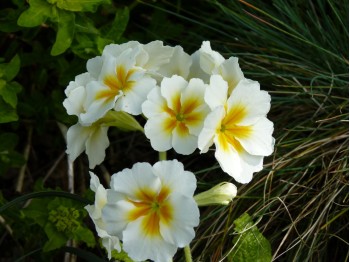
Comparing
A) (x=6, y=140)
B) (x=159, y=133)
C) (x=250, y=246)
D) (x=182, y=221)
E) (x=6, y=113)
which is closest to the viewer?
(x=182, y=221)

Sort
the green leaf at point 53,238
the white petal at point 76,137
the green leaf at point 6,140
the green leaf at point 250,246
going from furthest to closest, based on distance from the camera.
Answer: the green leaf at point 6,140
the green leaf at point 53,238
the green leaf at point 250,246
the white petal at point 76,137

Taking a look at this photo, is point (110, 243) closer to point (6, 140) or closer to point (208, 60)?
point (208, 60)

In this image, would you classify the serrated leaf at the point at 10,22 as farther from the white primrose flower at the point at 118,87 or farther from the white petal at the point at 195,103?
the white petal at the point at 195,103

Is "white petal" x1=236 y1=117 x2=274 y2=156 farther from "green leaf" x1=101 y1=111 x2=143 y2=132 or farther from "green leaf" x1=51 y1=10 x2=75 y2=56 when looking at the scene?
"green leaf" x1=51 y1=10 x2=75 y2=56

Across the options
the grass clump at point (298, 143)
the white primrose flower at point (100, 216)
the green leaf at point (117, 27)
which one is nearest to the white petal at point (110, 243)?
the white primrose flower at point (100, 216)

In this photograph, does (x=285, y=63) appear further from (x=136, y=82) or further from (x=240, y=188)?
(x=136, y=82)

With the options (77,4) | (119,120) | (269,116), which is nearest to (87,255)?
(119,120)

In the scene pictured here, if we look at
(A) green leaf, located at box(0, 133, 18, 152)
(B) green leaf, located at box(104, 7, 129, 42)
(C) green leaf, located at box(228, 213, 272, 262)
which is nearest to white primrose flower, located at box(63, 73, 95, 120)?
(C) green leaf, located at box(228, 213, 272, 262)

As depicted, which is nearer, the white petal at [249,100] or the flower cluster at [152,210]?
the flower cluster at [152,210]
